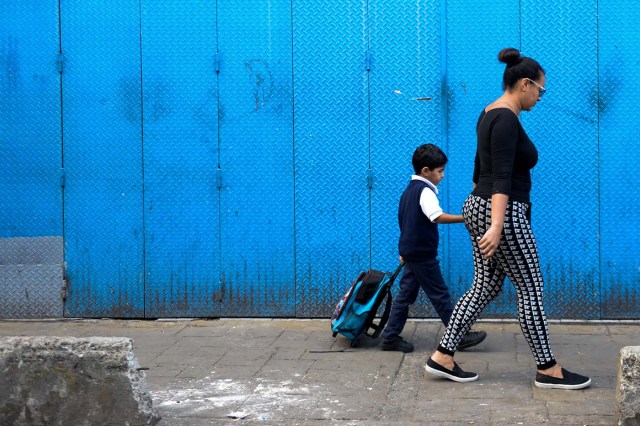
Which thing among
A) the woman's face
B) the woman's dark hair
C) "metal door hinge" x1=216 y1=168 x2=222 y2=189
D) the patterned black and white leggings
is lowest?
the patterned black and white leggings

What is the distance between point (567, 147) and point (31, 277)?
14.5 feet

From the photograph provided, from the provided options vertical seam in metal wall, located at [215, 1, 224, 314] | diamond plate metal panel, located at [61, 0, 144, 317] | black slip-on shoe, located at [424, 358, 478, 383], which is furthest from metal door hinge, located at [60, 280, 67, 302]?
black slip-on shoe, located at [424, 358, 478, 383]

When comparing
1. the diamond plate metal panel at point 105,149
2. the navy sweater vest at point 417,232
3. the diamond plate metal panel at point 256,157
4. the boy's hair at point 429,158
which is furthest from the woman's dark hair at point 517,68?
the diamond plate metal panel at point 105,149

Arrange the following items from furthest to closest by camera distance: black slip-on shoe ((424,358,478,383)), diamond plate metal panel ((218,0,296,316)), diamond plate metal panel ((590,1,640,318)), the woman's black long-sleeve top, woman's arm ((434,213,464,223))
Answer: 1. diamond plate metal panel ((218,0,296,316))
2. diamond plate metal panel ((590,1,640,318))
3. woman's arm ((434,213,464,223))
4. black slip-on shoe ((424,358,478,383))
5. the woman's black long-sleeve top

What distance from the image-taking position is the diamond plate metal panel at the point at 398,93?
7.43 metres

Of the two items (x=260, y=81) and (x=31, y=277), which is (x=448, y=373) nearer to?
(x=260, y=81)

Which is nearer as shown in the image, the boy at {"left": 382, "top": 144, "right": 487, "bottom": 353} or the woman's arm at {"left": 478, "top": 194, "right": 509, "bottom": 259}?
the woman's arm at {"left": 478, "top": 194, "right": 509, "bottom": 259}

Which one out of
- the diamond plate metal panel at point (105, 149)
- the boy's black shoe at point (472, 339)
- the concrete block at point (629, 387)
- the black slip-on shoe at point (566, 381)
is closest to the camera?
the concrete block at point (629, 387)

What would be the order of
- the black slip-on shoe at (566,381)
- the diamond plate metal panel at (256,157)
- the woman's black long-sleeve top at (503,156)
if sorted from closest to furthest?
the woman's black long-sleeve top at (503,156) → the black slip-on shoe at (566,381) → the diamond plate metal panel at (256,157)

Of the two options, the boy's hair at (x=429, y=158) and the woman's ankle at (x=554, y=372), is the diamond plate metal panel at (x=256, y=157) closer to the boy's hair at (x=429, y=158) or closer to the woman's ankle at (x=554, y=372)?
the boy's hair at (x=429, y=158)

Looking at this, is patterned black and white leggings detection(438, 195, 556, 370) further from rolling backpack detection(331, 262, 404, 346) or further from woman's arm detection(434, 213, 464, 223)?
rolling backpack detection(331, 262, 404, 346)

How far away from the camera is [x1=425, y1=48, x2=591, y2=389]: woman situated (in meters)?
5.26

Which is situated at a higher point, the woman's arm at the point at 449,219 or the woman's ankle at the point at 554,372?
the woman's arm at the point at 449,219

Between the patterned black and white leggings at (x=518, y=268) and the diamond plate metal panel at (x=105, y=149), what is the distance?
10.7ft
